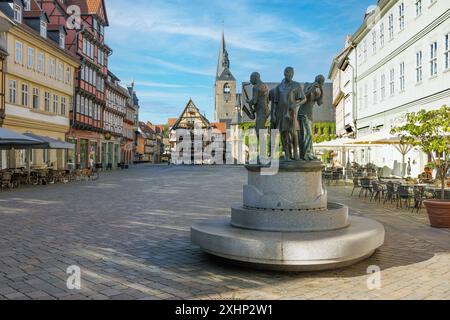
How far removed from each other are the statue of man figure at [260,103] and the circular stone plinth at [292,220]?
197cm

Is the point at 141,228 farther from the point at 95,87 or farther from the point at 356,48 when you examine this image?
the point at 95,87

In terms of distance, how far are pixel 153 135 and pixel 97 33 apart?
77.6m

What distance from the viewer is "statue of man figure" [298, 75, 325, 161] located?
27.3 feet

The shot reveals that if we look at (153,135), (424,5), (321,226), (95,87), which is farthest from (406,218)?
(153,135)

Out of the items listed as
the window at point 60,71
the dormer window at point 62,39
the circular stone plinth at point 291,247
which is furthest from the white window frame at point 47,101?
the circular stone plinth at point 291,247

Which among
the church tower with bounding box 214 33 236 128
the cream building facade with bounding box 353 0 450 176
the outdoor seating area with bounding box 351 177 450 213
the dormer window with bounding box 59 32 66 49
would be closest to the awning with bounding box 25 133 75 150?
the dormer window with bounding box 59 32 66 49

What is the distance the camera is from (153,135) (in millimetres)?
121250

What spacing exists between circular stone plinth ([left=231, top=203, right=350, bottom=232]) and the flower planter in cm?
407

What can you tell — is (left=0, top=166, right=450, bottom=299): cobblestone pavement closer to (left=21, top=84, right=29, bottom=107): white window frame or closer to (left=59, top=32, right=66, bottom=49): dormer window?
(left=21, top=84, right=29, bottom=107): white window frame

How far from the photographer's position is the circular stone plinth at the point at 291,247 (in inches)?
235

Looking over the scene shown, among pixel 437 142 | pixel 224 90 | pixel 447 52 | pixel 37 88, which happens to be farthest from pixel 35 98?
pixel 224 90

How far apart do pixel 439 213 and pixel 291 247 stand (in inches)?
231
